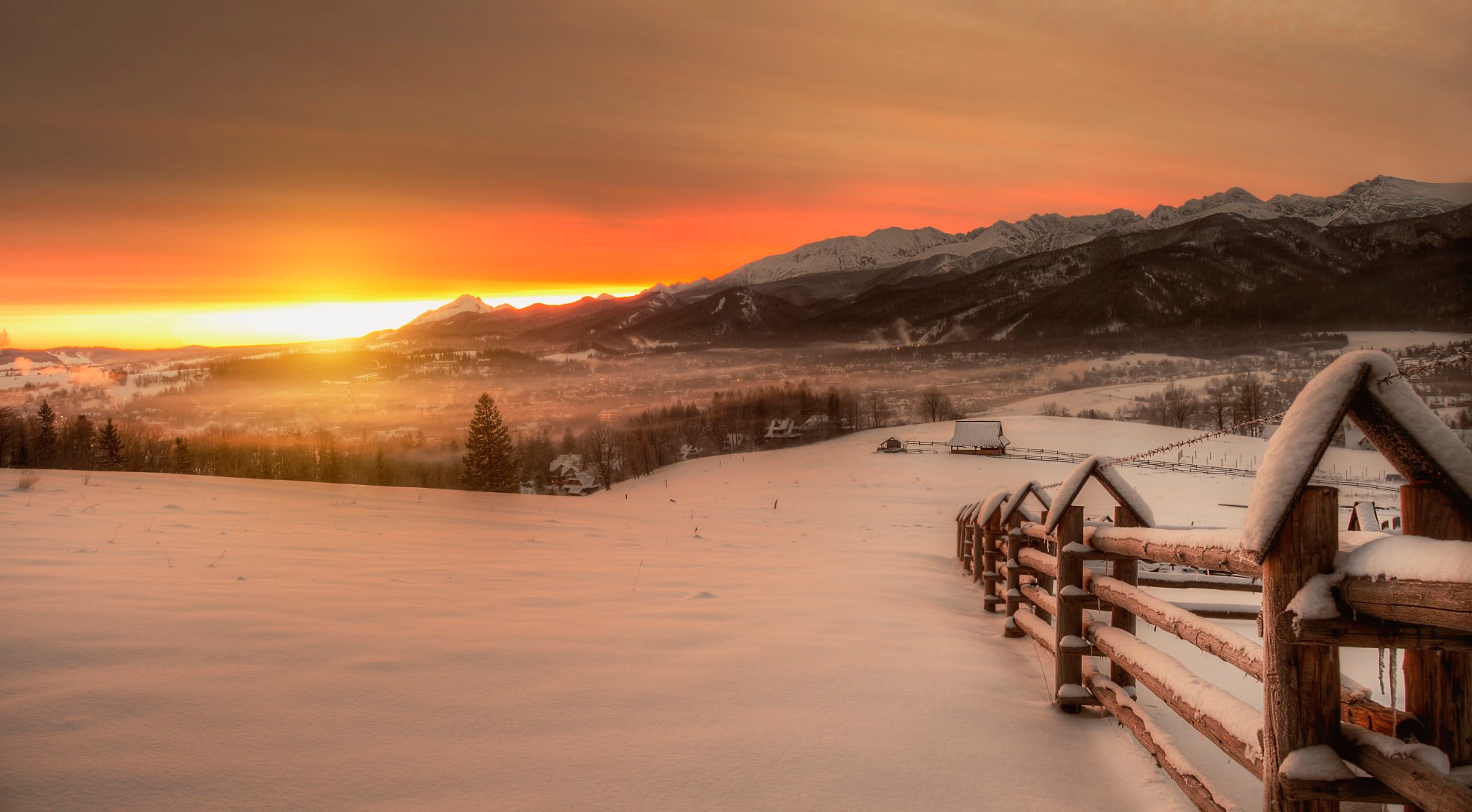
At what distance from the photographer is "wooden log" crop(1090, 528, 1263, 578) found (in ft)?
10.6

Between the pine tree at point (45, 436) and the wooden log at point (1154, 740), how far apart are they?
74394 millimetres

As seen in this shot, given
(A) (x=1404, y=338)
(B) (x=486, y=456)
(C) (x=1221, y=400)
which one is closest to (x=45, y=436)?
(B) (x=486, y=456)

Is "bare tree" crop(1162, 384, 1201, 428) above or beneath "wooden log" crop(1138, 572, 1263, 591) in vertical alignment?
beneath

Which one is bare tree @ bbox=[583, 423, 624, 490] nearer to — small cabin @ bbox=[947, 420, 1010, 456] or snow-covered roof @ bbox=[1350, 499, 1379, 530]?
small cabin @ bbox=[947, 420, 1010, 456]

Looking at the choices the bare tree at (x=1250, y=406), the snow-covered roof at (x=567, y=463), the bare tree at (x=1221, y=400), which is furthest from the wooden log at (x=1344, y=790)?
the bare tree at (x=1221, y=400)

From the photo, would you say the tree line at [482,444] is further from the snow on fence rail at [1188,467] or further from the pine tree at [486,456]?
the snow on fence rail at [1188,467]

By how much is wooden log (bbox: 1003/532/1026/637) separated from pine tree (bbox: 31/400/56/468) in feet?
238

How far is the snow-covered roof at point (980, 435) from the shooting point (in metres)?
77.0

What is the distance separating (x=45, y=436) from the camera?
2395 inches

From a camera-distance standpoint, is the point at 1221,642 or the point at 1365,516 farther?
the point at 1365,516

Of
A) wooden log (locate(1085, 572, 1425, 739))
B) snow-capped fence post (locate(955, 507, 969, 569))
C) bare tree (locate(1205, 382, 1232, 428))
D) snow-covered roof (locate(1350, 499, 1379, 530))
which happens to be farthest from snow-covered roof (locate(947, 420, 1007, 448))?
wooden log (locate(1085, 572, 1425, 739))

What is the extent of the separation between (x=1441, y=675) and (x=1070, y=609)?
11.0 feet

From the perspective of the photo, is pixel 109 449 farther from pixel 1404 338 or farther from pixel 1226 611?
pixel 1404 338

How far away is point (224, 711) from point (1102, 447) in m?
84.3
